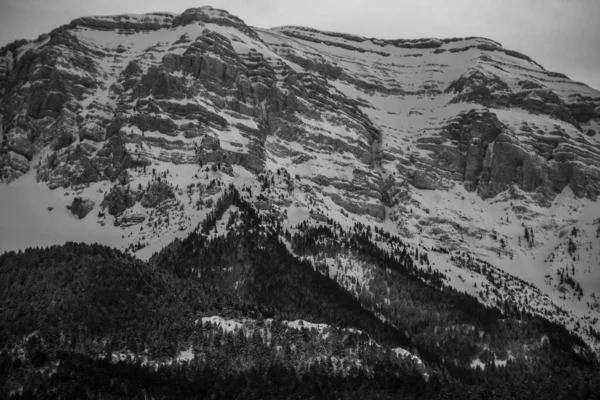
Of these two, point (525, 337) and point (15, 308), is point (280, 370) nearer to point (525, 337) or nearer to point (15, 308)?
point (15, 308)

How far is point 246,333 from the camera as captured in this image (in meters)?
146

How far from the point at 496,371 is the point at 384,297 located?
34.5 metres

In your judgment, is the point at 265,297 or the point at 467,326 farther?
the point at 467,326

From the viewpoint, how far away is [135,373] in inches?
5074

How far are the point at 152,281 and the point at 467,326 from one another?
80826 mm

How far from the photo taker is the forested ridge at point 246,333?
427 feet

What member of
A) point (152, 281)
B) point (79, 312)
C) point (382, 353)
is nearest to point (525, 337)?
point (382, 353)

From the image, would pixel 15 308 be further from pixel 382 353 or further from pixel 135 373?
pixel 382 353

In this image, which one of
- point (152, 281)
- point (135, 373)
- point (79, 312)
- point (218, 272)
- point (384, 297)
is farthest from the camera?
point (384, 297)

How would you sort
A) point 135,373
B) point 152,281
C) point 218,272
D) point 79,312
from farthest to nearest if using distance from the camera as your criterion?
1. point 218,272
2. point 152,281
3. point 79,312
4. point 135,373

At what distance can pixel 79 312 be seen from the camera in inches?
5586

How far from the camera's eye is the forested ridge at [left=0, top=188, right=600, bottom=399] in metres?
130

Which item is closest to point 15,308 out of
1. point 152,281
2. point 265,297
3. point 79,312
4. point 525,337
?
point 79,312

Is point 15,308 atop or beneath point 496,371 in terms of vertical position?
atop
